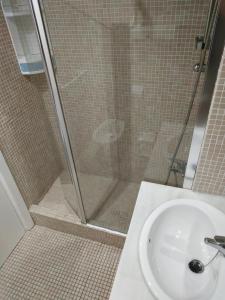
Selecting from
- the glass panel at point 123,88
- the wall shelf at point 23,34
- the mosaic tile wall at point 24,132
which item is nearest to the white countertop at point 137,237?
the glass panel at point 123,88

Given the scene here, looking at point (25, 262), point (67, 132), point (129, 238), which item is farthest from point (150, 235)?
point (25, 262)

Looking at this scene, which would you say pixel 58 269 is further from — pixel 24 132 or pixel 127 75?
pixel 127 75

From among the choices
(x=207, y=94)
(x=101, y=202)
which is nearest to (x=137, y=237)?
(x=207, y=94)

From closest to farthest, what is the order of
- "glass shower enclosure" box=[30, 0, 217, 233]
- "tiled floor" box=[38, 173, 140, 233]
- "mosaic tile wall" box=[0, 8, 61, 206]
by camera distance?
"glass shower enclosure" box=[30, 0, 217, 233] < "mosaic tile wall" box=[0, 8, 61, 206] < "tiled floor" box=[38, 173, 140, 233]

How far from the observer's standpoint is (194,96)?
1.38 meters

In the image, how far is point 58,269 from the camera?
1500mm

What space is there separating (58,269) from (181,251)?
3.32 ft

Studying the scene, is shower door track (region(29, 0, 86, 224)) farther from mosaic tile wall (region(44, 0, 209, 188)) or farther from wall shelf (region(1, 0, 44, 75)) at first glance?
wall shelf (region(1, 0, 44, 75))

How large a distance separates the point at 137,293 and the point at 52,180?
58.5 inches

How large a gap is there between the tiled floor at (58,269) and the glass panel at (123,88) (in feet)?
0.79

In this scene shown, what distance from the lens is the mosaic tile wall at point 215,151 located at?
2.57ft

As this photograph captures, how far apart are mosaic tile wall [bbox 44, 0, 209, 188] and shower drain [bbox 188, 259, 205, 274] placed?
61 cm

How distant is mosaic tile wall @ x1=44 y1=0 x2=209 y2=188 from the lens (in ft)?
4.09

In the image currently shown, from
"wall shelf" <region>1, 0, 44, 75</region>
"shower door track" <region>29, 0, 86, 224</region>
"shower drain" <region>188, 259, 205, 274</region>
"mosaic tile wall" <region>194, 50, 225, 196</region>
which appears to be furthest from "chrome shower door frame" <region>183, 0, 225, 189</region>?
"wall shelf" <region>1, 0, 44, 75</region>
